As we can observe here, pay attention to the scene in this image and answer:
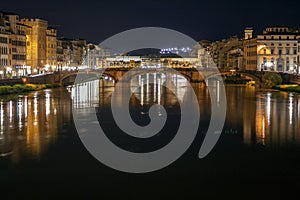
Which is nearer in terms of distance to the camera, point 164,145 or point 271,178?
point 271,178

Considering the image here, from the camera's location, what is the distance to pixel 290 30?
77.4m

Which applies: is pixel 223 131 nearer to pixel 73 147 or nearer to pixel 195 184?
pixel 73 147

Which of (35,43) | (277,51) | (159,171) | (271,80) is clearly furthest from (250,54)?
(159,171)

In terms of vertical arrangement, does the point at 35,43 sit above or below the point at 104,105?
above

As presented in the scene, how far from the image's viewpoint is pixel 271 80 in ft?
183

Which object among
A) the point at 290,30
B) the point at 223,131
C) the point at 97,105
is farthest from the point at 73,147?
the point at 290,30

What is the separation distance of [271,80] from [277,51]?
17218 mm

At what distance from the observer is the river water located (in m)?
15.2

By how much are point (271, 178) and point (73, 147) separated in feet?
27.1

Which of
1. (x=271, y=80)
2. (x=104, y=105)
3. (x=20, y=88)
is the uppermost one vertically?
(x=271, y=80)

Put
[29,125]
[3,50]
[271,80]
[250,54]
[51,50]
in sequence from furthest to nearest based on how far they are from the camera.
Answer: [51,50] → [250,54] → [3,50] → [271,80] → [29,125]

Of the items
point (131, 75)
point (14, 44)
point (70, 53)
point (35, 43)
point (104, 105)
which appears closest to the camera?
point (104, 105)

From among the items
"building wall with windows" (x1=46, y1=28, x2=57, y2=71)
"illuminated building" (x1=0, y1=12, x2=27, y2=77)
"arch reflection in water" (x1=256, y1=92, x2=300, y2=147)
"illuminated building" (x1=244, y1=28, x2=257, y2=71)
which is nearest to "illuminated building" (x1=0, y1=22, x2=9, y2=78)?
"illuminated building" (x1=0, y1=12, x2=27, y2=77)

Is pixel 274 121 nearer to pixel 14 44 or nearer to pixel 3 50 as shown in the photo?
pixel 3 50
